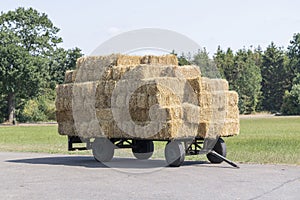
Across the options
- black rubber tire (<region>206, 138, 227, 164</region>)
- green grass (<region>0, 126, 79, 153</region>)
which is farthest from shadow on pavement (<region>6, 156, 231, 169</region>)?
green grass (<region>0, 126, 79, 153</region>)

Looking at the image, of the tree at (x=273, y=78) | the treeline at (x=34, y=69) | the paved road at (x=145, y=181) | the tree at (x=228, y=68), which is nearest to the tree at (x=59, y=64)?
the treeline at (x=34, y=69)

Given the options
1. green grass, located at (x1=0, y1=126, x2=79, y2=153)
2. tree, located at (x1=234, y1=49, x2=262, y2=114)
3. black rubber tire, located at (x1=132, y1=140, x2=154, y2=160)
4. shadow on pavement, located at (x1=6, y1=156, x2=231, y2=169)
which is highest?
tree, located at (x1=234, y1=49, x2=262, y2=114)

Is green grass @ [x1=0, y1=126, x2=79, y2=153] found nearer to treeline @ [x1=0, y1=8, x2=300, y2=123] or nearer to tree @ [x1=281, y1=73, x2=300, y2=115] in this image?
treeline @ [x1=0, y1=8, x2=300, y2=123]

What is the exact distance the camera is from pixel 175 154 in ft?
55.0

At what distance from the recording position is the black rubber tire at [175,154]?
16.7 meters

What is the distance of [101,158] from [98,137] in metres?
1.00

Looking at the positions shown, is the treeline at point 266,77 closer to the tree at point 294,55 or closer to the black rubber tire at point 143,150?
the tree at point 294,55

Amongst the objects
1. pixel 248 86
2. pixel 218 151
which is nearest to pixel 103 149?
pixel 218 151

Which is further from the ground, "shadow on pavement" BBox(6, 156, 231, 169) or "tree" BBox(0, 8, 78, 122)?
"tree" BBox(0, 8, 78, 122)

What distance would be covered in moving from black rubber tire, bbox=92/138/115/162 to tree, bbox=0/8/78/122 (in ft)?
174

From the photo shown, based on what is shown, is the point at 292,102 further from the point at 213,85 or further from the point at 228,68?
the point at 213,85

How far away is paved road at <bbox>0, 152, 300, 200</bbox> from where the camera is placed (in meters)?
11.7

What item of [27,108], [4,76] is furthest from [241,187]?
[27,108]

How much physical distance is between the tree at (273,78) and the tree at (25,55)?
57318 mm
